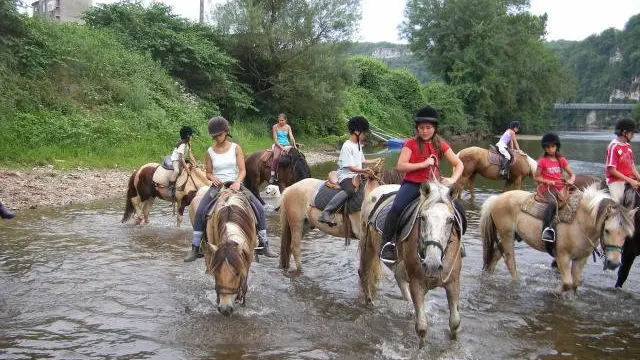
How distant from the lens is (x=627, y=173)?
25.7 ft

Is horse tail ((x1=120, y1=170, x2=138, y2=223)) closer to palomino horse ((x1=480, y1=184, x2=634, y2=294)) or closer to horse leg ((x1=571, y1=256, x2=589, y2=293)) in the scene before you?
palomino horse ((x1=480, y1=184, x2=634, y2=294))

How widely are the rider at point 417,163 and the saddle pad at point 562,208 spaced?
237 cm

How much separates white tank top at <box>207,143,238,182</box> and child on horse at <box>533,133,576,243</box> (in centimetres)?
429

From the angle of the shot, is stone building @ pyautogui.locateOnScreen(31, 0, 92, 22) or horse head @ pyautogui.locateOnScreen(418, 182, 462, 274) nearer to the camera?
horse head @ pyautogui.locateOnScreen(418, 182, 462, 274)

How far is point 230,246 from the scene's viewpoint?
5848mm

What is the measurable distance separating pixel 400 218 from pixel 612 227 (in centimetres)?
284

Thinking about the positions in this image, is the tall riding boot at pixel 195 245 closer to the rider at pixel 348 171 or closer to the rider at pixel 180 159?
the rider at pixel 348 171

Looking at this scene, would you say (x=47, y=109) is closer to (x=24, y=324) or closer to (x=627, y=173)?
(x=24, y=324)

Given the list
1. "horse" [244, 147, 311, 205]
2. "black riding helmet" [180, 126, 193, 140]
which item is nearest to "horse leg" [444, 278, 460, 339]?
"black riding helmet" [180, 126, 193, 140]

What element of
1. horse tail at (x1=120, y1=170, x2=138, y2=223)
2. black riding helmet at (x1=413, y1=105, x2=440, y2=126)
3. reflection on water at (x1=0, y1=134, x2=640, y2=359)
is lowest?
reflection on water at (x1=0, y1=134, x2=640, y2=359)

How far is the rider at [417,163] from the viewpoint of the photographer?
5527 millimetres

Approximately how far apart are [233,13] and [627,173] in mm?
27148

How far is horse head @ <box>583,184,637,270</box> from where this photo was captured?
21.3ft

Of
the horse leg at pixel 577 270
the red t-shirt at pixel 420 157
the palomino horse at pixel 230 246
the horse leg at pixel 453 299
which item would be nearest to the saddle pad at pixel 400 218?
the red t-shirt at pixel 420 157
